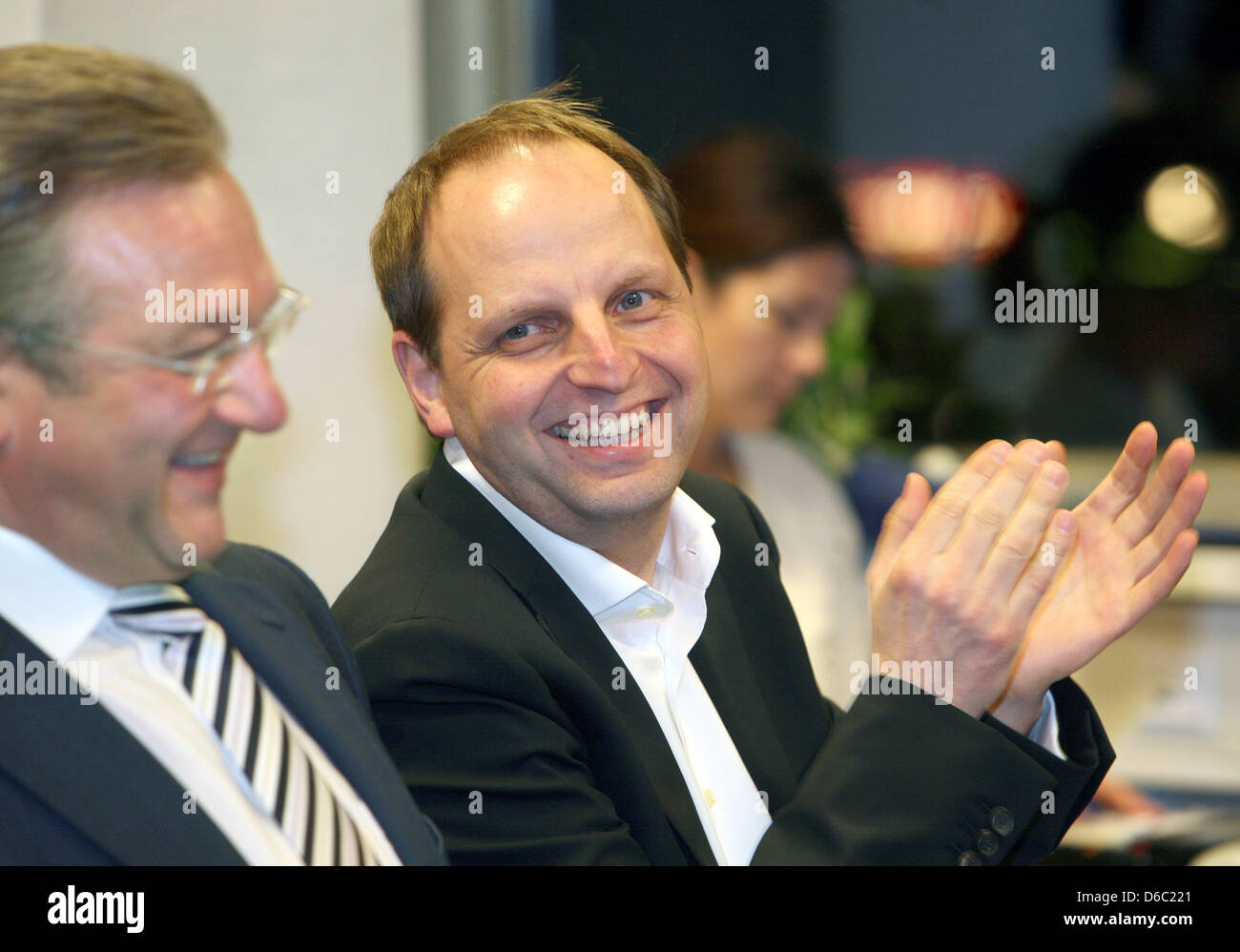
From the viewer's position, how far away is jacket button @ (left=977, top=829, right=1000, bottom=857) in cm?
104

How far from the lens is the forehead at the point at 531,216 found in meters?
1.12

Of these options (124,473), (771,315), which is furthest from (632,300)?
(771,315)

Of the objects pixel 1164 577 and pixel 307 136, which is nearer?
pixel 1164 577

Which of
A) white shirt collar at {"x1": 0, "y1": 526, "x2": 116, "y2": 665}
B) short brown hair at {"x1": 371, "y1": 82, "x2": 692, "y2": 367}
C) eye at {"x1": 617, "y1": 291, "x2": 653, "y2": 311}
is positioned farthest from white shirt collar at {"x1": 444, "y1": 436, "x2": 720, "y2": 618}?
white shirt collar at {"x1": 0, "y1": 526, "x2": 116, "y2": 665}

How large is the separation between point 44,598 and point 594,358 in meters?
0.51

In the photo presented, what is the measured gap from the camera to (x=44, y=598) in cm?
82

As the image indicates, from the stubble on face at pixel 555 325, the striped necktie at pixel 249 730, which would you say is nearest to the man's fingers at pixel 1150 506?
the stubble on face at pixel 555 325

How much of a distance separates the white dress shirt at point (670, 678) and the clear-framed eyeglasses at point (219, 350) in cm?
33

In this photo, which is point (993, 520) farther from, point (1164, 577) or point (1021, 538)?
point (1164, 577)

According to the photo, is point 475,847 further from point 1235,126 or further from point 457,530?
point 1235,126

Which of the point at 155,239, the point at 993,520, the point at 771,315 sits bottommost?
the point at 993,520

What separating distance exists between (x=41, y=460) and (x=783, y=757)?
2.46ft

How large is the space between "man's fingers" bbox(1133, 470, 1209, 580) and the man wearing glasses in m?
0.74
